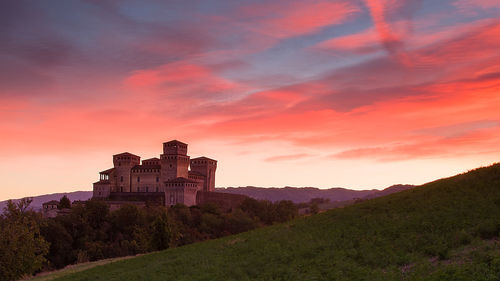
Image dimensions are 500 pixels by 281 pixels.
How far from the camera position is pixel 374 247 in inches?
1102

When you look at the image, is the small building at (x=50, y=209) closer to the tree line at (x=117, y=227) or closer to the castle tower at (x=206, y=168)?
the tree line at (x=117, y=227)

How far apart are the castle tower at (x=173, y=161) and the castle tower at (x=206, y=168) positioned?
30.5 feet

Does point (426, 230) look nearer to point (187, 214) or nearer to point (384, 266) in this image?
point (384, 266)

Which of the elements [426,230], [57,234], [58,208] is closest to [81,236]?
[57,234]

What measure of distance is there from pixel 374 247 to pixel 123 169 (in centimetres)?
13313

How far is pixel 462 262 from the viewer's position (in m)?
22.6

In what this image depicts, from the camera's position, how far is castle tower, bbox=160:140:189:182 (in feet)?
478

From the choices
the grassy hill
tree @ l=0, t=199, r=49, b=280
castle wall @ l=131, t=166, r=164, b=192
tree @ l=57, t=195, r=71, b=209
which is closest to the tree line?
tree @ l=57, t=195, r=71, b=209

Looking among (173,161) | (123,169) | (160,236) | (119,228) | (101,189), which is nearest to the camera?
(160,236)

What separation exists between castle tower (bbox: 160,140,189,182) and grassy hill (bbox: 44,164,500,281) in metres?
106

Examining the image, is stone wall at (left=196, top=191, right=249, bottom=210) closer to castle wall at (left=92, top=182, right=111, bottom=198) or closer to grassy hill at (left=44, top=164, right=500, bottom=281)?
castle wall at (left=92, top=182, right=111, bottom=198)

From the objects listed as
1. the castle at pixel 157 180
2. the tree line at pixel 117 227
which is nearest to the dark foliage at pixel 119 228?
the tree line at pixel 117 227

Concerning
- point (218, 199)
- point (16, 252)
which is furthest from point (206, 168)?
point (16, 252)

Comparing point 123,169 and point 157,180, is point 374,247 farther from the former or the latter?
point 123,169
